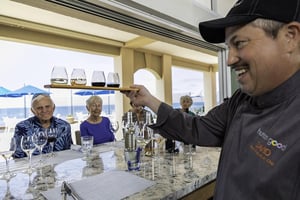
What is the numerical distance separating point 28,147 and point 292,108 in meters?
1.20

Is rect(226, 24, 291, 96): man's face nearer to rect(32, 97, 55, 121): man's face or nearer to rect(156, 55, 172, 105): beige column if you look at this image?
rect(32, 97, 55, 121): man's face

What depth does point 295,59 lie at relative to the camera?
0.62m

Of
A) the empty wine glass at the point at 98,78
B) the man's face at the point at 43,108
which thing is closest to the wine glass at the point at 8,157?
the empty wine glass at the point at 98,78

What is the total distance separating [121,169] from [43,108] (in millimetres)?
1388

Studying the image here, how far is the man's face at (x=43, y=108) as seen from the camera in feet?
7.41

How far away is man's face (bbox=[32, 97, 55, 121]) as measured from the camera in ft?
7.41

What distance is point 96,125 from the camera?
296cm

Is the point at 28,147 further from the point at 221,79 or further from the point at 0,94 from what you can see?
the point at 0,94

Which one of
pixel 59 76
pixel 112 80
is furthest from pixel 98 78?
pixel 59 76

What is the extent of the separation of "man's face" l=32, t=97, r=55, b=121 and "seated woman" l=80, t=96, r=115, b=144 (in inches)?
25.1

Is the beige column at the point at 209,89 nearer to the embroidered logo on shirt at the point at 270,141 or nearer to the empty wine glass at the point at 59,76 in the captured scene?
the empty wine glass at the point at 59,76

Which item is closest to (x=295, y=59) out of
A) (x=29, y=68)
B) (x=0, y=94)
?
(x=0, y=94)

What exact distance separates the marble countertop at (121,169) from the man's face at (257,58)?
0.49 meters

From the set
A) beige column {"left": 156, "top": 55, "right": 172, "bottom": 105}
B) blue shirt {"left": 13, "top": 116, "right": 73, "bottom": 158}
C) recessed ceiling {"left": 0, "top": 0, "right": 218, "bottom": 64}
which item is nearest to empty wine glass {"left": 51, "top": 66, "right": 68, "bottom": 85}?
blue shirt {"left": 13, "top": 116, "right": 73, "bottom": 158}
